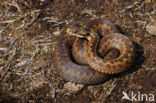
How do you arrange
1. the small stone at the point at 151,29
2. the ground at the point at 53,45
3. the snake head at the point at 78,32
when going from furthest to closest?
the small stone at the point at 151,29, the snake head at the point at 78,32, the ground at the point at 53,45

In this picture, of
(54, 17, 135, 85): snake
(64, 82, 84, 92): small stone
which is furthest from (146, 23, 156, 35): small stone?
(64, 82, 84, 92): small stone

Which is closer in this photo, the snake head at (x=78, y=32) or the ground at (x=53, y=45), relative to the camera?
the ground at (x=53, y=45)

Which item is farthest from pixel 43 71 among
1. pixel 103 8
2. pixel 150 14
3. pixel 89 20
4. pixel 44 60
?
pixel 150 14

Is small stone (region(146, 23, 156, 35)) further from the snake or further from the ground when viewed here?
the snake

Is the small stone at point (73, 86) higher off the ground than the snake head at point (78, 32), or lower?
lower

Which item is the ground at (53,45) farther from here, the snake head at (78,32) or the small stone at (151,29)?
the snake head at (78,32)

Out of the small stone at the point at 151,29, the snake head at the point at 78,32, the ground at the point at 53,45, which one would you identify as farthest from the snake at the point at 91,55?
the small stone at the point at 151,29
